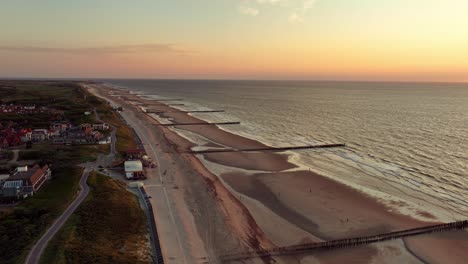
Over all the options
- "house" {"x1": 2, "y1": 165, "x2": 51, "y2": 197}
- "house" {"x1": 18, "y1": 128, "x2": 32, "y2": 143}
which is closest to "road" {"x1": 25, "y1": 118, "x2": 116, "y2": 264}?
"house" {"x1": 2, "y1": 165, "x2": 51, "y2": 197}

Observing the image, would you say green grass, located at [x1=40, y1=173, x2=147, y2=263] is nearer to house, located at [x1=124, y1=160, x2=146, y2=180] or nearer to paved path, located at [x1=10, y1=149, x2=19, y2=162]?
house, located at [x1=124, y1=160, x2=146, y2=180]

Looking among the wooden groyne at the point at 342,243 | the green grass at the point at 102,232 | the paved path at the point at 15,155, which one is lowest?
the wooden groyne at the point at 342,243

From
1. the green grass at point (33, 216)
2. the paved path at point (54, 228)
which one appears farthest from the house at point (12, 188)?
the paved path at point (54, 228)

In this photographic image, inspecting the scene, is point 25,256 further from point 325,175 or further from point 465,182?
point 465,182

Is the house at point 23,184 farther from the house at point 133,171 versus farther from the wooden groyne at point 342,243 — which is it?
the wooden groyne at point 342,243

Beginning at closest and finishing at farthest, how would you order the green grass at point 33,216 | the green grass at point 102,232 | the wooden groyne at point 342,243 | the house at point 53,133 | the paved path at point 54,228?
the paved path at point 54,228, the green grass at point 102,232, the green grass at point 33,216, the wooden groyne at point 342,243, the house at point 53,133

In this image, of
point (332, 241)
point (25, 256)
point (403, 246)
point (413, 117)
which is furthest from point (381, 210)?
point (413, 117)
